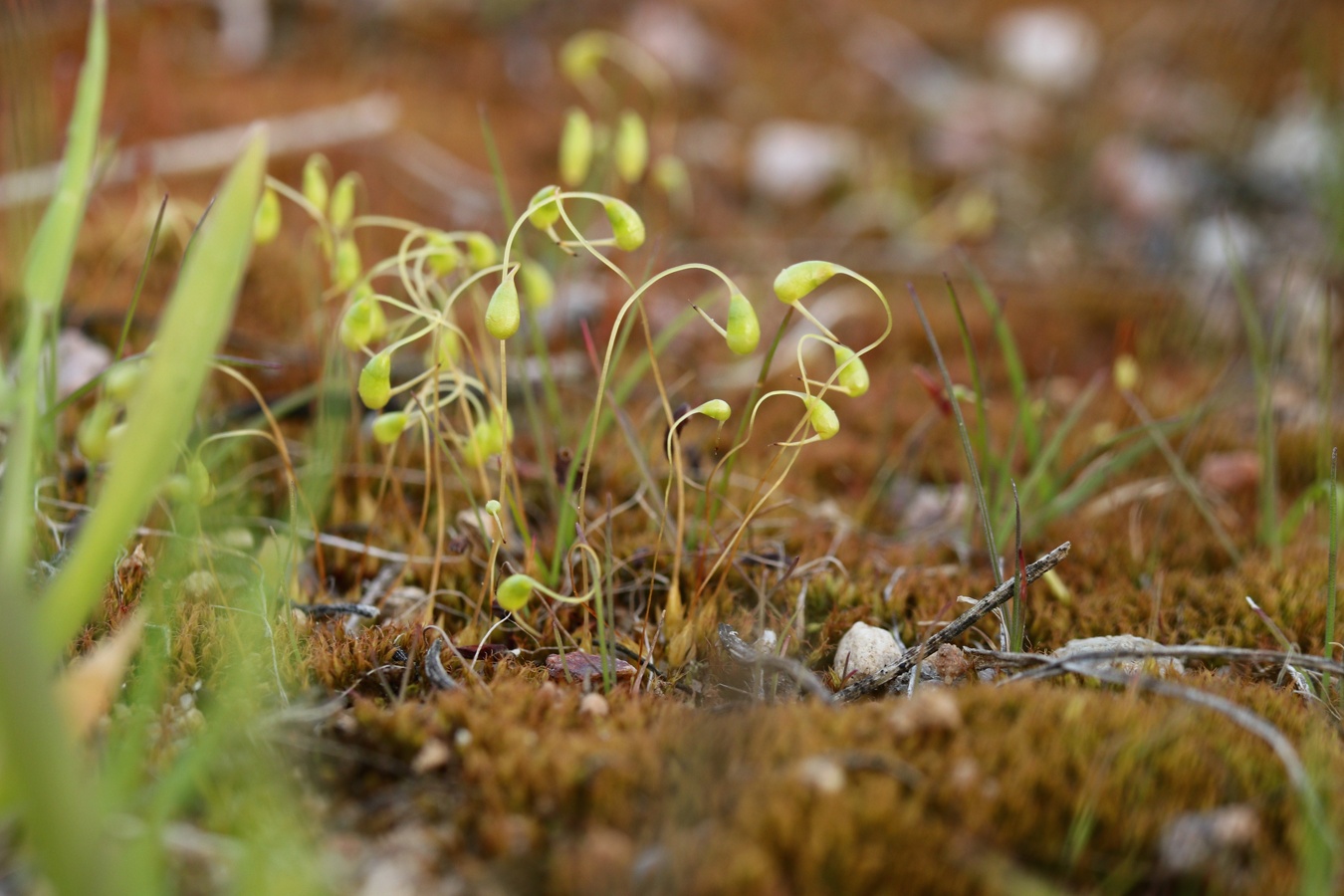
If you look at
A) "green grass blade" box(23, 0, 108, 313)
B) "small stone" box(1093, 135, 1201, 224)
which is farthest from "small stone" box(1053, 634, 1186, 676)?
"small stone" box(1093, 135, 1201, 224)

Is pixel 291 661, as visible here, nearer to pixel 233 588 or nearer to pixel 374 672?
pixel 374 672

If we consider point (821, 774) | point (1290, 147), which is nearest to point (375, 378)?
point (821, 774)

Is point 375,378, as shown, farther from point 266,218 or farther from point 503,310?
point 266,218

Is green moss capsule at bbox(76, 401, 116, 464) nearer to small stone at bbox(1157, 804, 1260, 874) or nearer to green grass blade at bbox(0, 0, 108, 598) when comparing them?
green grass blade at bbox(0, 0, 108, 598)

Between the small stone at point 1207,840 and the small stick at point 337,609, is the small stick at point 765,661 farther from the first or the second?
the small stick at point 337,609

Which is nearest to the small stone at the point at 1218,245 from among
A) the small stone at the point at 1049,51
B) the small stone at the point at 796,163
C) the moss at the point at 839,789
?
the small stone at the point at 1049,51

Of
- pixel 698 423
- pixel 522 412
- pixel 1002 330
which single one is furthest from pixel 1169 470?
pixel 522 412
